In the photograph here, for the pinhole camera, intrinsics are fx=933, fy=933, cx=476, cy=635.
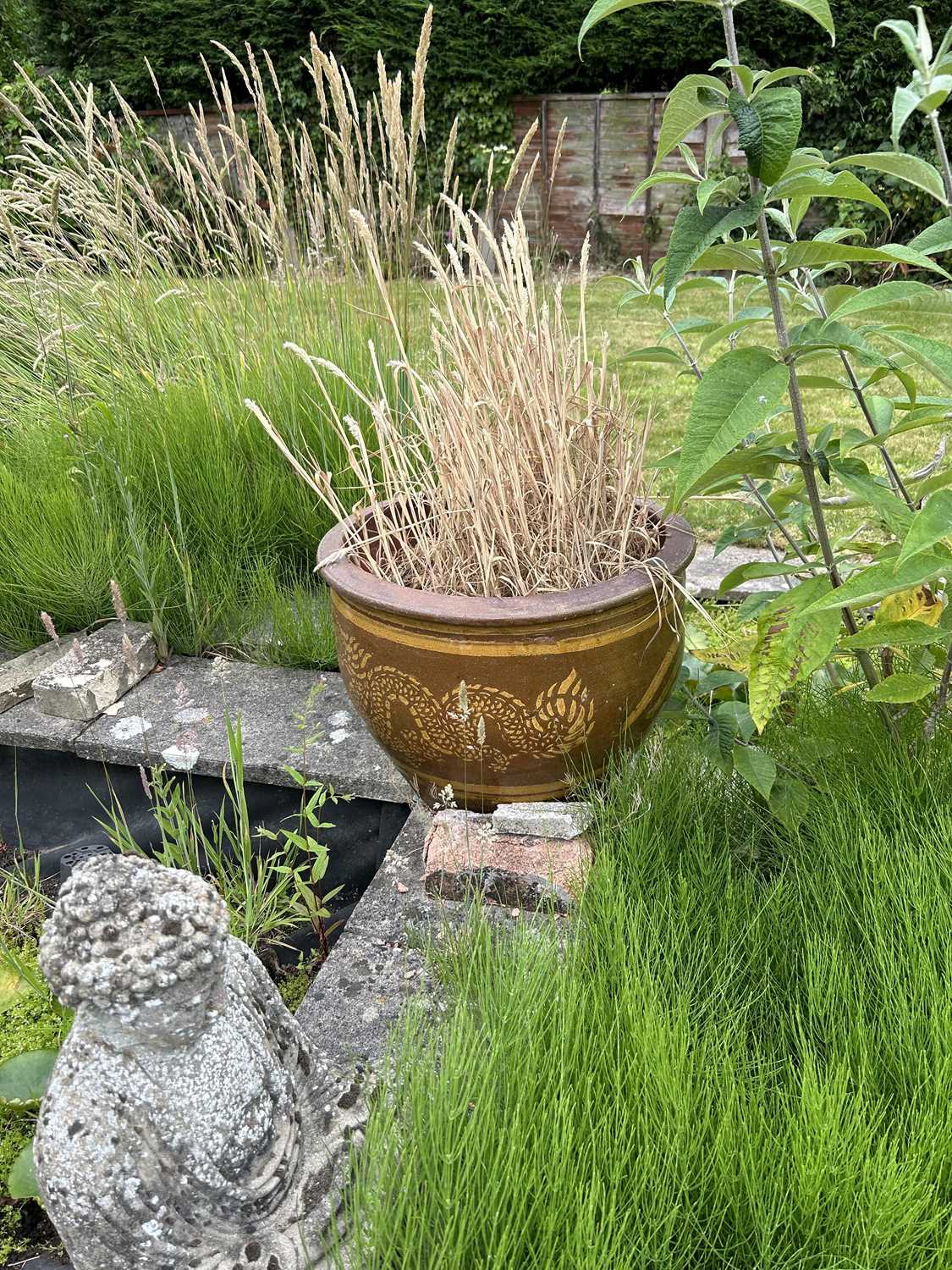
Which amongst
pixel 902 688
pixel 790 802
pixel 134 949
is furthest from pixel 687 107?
pixel 134 949

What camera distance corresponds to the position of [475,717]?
149 centimetres

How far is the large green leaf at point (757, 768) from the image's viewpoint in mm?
1431

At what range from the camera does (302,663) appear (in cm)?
238

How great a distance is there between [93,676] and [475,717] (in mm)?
1153

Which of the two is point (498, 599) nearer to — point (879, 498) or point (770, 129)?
point (879, 498)

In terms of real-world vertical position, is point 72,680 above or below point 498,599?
below

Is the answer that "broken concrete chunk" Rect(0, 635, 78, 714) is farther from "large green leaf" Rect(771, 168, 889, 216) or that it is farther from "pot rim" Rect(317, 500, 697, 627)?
"large green leaf" Rect(771, 168, 889, 216)

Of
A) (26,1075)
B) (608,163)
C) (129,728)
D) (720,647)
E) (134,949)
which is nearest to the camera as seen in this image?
(134,949)

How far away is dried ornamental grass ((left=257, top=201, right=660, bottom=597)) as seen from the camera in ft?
5.07

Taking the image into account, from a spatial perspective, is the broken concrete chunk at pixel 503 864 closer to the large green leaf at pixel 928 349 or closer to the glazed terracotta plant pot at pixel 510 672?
the glazed terracotta plant pot at pixel 510 672

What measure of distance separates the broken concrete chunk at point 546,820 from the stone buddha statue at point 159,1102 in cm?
62

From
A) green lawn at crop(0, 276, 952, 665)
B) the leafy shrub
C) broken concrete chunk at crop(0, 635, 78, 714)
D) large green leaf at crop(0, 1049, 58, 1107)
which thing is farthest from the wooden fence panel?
large green leaf at crop(0, 1049, 58, 1107)

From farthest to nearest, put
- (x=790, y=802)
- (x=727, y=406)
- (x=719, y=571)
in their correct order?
(x=719, y=571) < (x=790, y=802) < (x=727, y=406)

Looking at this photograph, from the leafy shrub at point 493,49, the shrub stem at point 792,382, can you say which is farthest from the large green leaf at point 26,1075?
the leafy shrub at point 493,49
